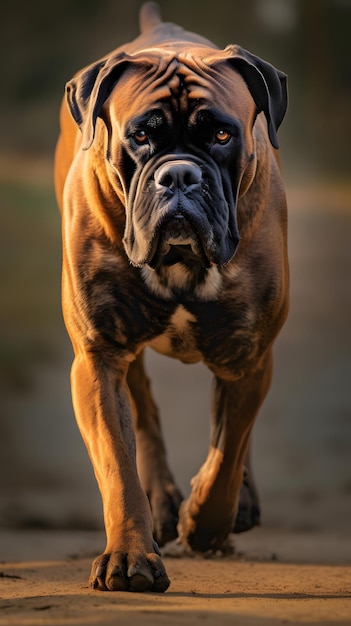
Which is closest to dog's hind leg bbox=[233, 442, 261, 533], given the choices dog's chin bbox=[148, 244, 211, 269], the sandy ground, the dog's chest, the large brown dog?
the sandy ground

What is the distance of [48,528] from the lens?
574 centimetres

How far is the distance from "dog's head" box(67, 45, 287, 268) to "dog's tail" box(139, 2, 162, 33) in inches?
53.4

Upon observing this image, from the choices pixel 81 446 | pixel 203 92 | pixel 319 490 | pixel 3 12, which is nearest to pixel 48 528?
pixel 319 490

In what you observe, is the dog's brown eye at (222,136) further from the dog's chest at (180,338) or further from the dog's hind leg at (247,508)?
the dog's hind leg at (247,508)

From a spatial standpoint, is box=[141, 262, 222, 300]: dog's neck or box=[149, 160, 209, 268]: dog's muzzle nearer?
box=[149, 160, 209, 268]: dog's muzzle

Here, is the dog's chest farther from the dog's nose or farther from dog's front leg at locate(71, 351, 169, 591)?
the dog's nose

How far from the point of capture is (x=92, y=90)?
12.1ft

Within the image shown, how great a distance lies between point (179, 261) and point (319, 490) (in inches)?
127

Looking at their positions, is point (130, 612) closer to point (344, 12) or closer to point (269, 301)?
point (269, 301)

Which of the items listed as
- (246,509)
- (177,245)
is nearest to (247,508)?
(246,509)

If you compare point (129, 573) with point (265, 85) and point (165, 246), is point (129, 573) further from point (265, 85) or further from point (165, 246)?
point (265, 85)

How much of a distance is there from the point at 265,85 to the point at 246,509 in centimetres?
164

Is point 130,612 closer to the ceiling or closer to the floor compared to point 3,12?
closer to the floor

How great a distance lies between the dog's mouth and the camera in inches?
136
